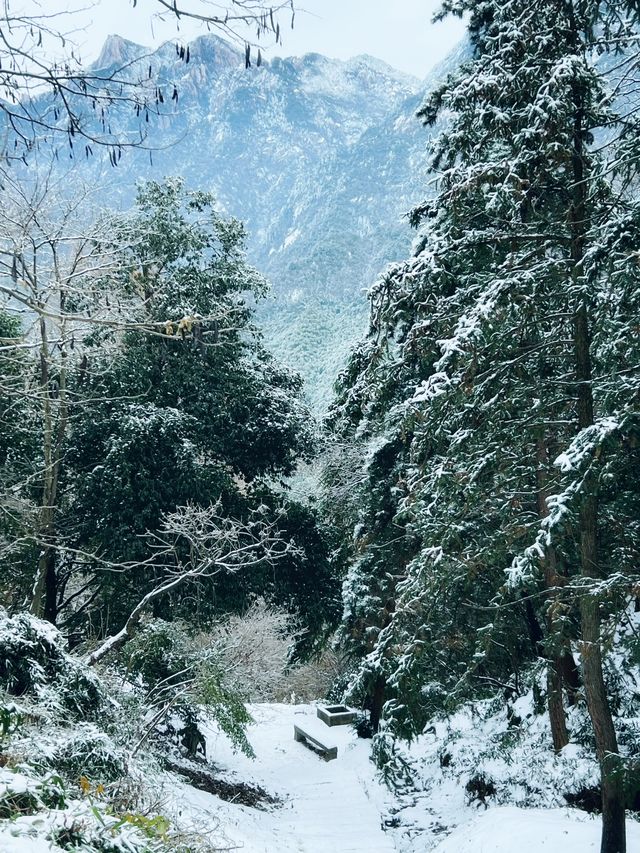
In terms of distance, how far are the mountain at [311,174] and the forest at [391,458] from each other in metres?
16.1

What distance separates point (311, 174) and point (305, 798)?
72949mm

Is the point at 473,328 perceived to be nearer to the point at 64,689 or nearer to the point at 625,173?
the point at 625,173

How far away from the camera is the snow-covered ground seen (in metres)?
6.64

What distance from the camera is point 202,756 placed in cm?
1234

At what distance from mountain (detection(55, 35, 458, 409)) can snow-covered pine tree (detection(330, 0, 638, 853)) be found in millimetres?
20760

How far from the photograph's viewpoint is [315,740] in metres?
13.4

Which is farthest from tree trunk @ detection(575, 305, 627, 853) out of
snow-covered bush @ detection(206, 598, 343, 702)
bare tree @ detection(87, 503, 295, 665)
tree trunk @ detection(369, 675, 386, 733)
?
tree trunk @ detection(369, 675, 386, 733)

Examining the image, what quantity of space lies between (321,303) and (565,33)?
3748 centimetres

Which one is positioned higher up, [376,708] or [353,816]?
[376,708]

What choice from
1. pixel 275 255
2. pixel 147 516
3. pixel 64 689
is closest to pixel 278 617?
pixel 147 516

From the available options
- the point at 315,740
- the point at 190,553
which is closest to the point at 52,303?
the point at 190,553

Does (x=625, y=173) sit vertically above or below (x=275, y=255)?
below

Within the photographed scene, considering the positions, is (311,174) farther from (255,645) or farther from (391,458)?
(391,458)

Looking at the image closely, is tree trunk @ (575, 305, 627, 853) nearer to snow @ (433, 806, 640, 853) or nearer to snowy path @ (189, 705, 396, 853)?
snow @ (433, 806, 640, 853)
